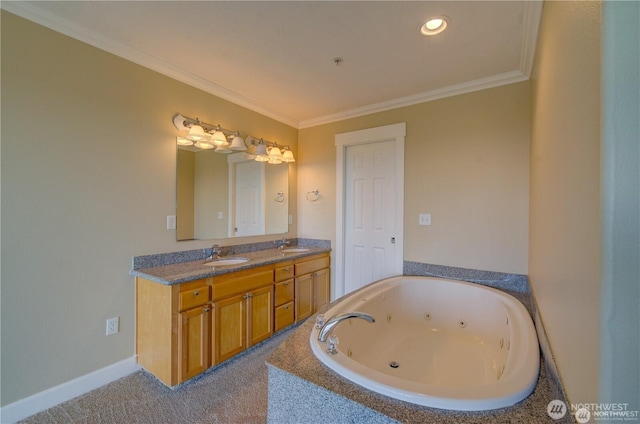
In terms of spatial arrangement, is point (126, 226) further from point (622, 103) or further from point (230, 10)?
point (622, 103)

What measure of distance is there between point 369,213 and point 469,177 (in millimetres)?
1101

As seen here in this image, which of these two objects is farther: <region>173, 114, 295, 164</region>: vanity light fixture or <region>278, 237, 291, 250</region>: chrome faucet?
<region>278, 237, 291, 250</region>: chrome faucet

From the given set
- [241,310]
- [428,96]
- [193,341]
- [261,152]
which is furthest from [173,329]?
[428,96]

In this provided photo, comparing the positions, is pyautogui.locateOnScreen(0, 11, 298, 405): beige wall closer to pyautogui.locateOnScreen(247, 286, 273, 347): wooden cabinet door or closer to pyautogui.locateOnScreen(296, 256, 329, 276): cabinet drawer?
pyautogui.locateOnScreen(247, 286, 273, 347): wooden cabinet door

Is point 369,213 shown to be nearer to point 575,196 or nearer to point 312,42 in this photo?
point 312,42

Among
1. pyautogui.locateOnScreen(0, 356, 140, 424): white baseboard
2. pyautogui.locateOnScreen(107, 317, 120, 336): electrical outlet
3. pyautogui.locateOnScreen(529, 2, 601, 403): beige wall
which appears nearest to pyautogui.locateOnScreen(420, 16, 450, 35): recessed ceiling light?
pyautogui.locateOnScreen(529, 2, 601, 403): beige wall

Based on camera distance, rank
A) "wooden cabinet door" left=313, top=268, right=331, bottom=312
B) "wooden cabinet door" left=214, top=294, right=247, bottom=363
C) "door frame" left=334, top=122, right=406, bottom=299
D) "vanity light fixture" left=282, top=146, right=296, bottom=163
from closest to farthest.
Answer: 1. "wooden cabinet door" left=214, top=294, right=247, bottom=363
2. "door frame" left=334, top=122, right=406, bottom=299
3. "wooden cabinet door" left=313, top=268, right=331, bottom=312
4. "vanity light fixture" left=282, top=146, right=296, bottom=163

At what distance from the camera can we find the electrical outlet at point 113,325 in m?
1.90

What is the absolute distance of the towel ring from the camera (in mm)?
3433

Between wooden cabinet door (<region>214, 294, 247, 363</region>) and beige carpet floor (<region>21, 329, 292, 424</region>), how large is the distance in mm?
154

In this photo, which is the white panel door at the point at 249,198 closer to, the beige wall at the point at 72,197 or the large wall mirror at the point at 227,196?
the large wall mirror at the point at 227,196

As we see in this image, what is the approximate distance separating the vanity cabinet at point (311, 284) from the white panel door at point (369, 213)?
27 cm

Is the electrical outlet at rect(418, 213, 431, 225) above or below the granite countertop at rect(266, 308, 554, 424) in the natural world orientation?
above

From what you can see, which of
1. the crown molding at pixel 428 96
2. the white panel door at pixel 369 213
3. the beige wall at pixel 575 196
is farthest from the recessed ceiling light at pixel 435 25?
the white panel door at pixel 369 213
